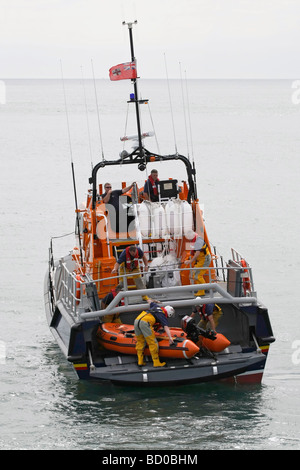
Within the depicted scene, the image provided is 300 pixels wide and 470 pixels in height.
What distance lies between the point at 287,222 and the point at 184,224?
51.5ft

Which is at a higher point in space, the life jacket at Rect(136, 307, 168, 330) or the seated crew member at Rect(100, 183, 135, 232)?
the seated crew member at Rect(100, 183, 135, 232)

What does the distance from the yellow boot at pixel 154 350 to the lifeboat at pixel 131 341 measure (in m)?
0.12

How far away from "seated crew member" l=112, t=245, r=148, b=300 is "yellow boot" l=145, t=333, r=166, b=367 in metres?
1.19

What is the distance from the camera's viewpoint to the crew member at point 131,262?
11656 millimetres

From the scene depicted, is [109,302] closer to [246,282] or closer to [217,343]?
[217,343]

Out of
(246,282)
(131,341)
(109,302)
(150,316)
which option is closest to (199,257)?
(246,282)

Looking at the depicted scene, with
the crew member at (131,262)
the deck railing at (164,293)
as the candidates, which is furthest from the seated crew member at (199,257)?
the crew member at (131,262)

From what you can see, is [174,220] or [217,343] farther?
[174,220]

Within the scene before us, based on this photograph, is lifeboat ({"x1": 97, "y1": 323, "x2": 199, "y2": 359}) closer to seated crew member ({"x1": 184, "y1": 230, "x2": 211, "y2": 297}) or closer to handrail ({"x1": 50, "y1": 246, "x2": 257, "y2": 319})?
handrail ({"x1": 50, "y1": 246, "x2": 257, "y2": 319})
